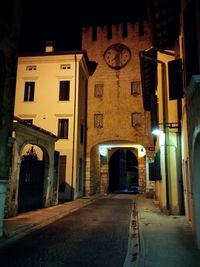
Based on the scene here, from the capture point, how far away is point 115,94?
27.4 meters

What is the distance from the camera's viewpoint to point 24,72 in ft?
82.5

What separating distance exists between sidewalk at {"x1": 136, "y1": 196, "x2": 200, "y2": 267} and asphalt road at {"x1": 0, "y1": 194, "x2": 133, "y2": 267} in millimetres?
546

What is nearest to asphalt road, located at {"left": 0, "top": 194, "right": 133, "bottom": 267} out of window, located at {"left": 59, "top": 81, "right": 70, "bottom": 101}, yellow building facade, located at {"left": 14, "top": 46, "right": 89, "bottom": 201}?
yellow building facade, located at {"left": 14, "top": 46, "right": 89, "bottom": 201}

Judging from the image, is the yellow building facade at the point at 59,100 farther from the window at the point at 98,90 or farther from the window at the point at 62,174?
the window at the point at 98,90

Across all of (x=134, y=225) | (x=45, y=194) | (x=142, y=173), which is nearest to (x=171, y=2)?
(x=134, y=225)

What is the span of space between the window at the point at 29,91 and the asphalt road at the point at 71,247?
15918mm

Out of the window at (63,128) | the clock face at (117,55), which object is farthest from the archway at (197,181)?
the clock face at (117,55)

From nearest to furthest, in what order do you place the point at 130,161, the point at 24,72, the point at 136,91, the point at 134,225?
1. the point at 134,225
2. the point at 24,72
3. the point at 136,91
4. the point at 130,161

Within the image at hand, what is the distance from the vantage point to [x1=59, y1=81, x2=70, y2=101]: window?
79.3 feet

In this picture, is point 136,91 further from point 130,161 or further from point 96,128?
point 130,161

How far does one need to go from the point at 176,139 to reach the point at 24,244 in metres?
8.16

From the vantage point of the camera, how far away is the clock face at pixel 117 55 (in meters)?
27.9

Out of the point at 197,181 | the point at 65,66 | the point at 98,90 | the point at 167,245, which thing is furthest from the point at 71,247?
the point at 98,90

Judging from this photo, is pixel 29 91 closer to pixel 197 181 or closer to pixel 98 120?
pixel 98 120
